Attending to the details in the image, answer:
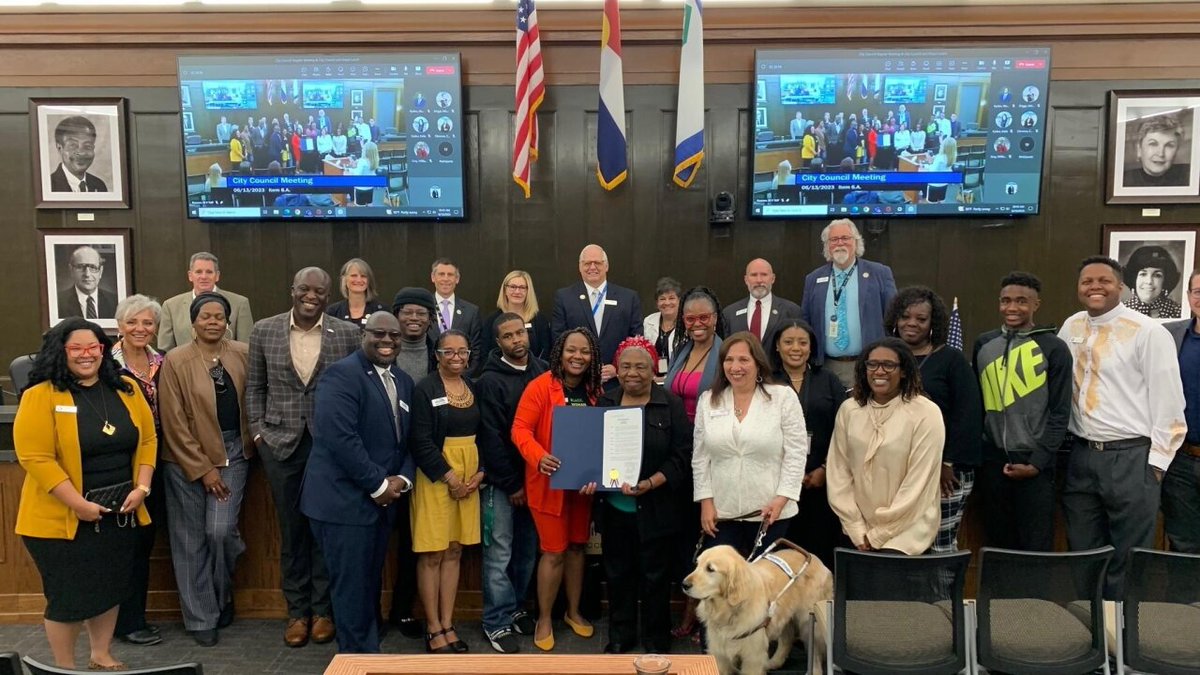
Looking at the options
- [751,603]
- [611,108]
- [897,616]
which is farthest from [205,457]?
[611,108]

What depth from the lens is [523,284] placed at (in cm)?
495

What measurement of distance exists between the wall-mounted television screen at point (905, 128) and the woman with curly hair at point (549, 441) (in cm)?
285

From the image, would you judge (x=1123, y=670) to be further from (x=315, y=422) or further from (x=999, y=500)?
(x=315, y=422)

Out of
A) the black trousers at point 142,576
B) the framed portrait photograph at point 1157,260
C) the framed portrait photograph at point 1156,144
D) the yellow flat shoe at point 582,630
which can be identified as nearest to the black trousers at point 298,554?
the black trousers at point 142,576

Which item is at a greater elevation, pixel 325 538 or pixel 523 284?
pixel 523 284

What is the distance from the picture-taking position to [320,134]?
5.51 m

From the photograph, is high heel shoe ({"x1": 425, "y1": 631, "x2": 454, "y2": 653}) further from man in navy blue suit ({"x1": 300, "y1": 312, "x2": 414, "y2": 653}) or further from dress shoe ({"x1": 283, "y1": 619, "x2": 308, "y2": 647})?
dress shoe ({"x1": 283, "y1": 619, "x2": 308, "y2": 647})

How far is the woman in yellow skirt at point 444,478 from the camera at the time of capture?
11.0ft

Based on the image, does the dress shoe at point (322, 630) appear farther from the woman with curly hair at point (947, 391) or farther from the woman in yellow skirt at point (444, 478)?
the woman with curly hair at point (947, 391)

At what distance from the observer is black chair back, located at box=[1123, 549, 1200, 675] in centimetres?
237

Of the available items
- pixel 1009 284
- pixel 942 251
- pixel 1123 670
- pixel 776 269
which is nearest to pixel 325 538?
pixel 1123 670

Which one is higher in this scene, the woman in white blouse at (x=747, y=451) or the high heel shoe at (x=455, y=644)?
the woman in white blouse at (x=747, y=451)

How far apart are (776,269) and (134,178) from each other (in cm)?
524

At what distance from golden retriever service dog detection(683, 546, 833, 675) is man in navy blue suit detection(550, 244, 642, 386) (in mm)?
2230
